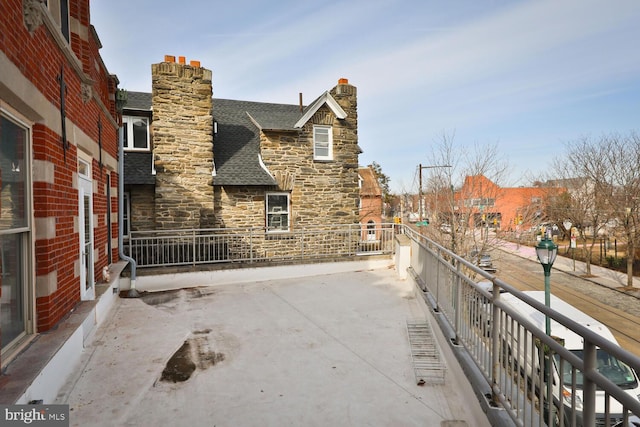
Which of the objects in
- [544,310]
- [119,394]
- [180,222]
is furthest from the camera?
[180,222]

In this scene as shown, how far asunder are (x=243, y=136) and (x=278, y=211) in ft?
11.5

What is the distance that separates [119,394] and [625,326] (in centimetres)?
1900

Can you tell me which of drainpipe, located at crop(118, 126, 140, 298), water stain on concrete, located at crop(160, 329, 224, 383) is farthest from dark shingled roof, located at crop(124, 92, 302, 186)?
water stain on concrete, located at crop(160, 329, 224, 383)

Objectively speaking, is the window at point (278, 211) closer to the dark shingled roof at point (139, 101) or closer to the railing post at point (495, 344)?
the dark shingled roof at point (139, 101)

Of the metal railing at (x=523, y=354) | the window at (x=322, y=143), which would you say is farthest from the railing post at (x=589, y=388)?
the window at (x=322, y=143)

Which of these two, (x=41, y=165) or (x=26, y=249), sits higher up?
(x=41, y=165)

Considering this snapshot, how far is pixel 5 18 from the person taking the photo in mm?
2984

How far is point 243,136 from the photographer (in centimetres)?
1518

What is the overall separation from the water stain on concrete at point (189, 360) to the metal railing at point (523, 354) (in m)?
2.98

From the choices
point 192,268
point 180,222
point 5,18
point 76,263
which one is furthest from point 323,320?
point 180,222

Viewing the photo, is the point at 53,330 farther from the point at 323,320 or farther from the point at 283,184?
the point at 283,184

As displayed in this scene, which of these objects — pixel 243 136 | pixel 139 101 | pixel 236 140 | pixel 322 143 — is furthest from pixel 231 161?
pixel 139 101

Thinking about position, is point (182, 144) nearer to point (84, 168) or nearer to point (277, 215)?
point (277, 215)

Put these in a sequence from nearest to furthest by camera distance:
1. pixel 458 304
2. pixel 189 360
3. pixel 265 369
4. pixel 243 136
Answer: pixel 458 304 < pixel 265 369 < pixel 189 360 < pixel 243 136
